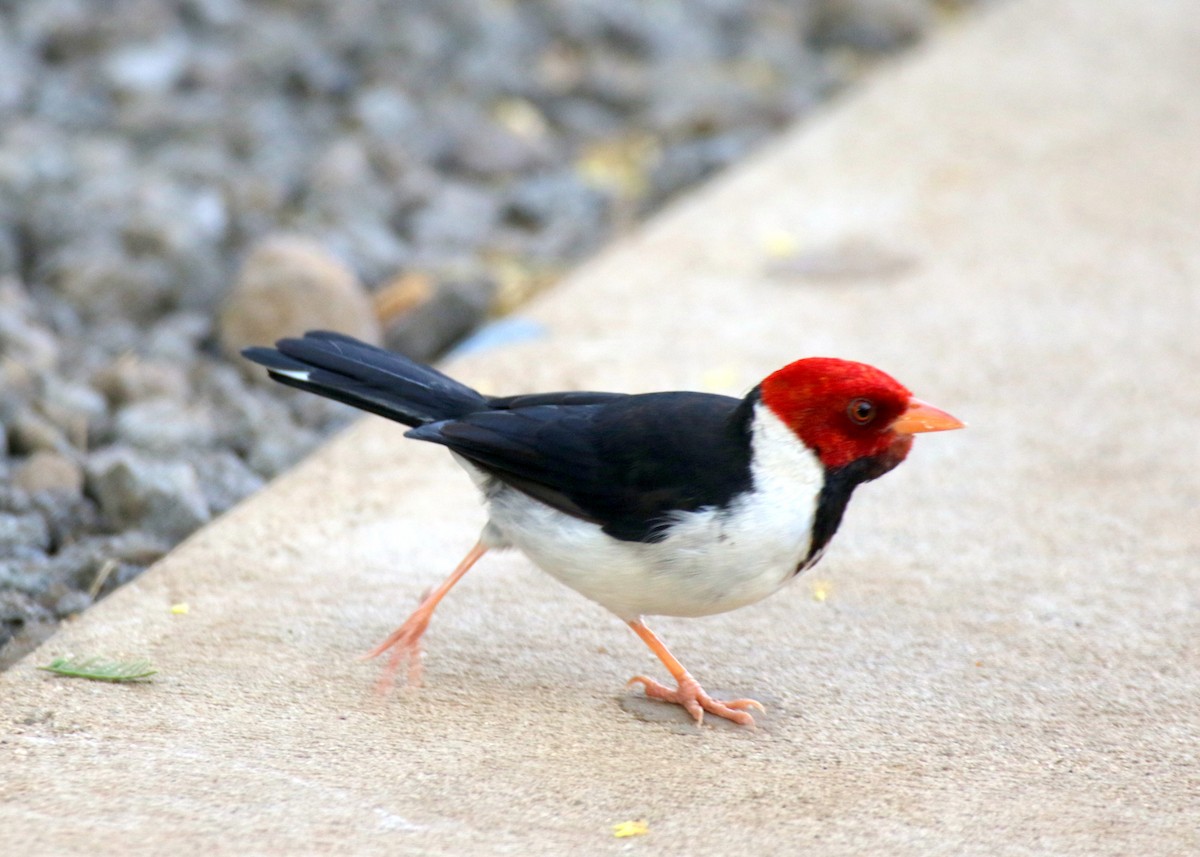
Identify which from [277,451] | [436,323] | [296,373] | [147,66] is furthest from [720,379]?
[147,66]

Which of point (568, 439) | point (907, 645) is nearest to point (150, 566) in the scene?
point (568, 439)

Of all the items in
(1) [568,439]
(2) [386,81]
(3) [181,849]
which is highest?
(2) [386,81]

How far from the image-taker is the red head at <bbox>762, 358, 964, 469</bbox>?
299 centimetres

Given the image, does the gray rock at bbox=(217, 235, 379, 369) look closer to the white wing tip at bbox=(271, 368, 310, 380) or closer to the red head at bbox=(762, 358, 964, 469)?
the white wing tip at bbox=(271, 368, 310, 380)

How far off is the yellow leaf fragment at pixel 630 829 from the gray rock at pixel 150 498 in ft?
5.95

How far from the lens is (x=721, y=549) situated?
294 centimetres

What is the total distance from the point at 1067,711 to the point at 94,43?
231 inches

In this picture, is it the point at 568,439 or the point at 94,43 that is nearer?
the point at 568,439

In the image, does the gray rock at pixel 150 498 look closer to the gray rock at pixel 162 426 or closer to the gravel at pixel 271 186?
the gravel at pixel 271 186

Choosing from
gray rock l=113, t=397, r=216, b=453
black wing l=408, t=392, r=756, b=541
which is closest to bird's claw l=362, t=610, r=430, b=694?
black wing l=408, t=392, r=756, b=541

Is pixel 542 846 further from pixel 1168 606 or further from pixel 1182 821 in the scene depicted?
pixel 1168 606

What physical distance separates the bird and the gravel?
1109 millimetres

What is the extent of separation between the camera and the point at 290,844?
254cm

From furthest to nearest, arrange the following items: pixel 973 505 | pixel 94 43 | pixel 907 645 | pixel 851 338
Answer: pixel 94 43 → pixel 851 338 → pixel 973 505 → pixel 907 645
